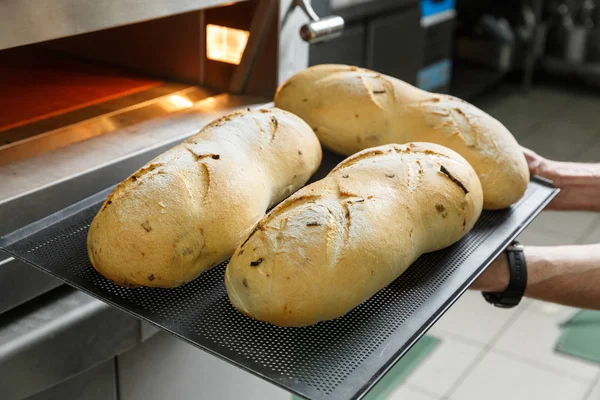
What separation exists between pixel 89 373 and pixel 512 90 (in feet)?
14.1

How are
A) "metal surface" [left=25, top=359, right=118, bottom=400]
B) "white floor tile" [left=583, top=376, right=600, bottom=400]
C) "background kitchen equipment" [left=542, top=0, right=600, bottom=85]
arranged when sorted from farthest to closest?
"background kitchen equipment" [left=542, top=0, right=600, bottom=85], "white floor tile" [left=583, top=376, right=600, bottom=400], "metal surface" [left=25, top=359, right=118, bottom=400]

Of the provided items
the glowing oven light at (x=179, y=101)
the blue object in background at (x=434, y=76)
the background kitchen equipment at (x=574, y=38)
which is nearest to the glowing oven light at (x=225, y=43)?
the glowing oven light at (x=179, y=101)

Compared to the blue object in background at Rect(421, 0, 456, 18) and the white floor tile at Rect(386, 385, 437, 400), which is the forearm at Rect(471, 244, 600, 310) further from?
the blue object in background at Rect(421, 0, 456, 18)

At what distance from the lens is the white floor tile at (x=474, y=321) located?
2.60 m

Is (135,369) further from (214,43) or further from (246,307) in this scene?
(214,43)

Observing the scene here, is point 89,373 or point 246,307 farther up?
point 246,307

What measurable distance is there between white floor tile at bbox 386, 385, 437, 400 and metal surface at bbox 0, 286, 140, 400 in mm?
1416

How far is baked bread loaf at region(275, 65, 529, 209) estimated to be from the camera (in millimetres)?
1081

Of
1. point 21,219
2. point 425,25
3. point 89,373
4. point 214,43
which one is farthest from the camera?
point 425,25

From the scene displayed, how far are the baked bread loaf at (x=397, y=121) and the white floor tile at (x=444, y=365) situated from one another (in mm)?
1417

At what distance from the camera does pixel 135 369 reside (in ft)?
3.84

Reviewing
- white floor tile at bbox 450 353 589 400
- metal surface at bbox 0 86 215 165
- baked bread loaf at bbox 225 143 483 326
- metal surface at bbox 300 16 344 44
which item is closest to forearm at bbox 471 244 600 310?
baked bread loaf at bbox 225 143 483 326

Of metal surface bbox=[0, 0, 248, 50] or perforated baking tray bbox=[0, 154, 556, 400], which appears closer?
perforated baking tray bbox=[0, 154, 556, 400]

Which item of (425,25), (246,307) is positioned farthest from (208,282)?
(425,25)
